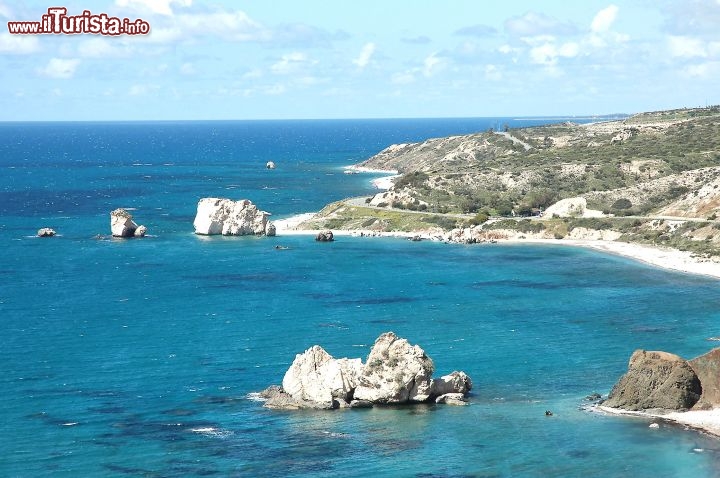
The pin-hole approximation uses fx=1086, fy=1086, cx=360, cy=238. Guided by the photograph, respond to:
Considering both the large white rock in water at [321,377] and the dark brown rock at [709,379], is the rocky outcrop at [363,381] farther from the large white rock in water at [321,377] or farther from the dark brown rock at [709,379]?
the dark brown rock at [709,379]

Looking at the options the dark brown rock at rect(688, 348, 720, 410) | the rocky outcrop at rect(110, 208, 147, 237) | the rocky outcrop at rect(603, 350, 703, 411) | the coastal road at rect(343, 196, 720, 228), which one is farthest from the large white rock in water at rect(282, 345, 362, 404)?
the rocky outcrop at rect(110, 208, 147, 237)

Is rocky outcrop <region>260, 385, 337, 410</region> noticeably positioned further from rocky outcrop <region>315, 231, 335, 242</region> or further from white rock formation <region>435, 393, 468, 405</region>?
rocky outcrop <region>315, 231, 335, 242</region>

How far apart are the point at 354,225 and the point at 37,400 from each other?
10062 cm

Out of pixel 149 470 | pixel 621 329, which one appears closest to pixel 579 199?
pixel 621 329

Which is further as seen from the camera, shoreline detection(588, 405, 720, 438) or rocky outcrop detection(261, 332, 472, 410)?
rocky outcrop detection(261, 332, 472, 410)

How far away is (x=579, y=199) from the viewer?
171000mm

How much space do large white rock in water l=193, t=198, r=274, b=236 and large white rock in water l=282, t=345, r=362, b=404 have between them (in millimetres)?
92290

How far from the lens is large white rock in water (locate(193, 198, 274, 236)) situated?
6452 inches

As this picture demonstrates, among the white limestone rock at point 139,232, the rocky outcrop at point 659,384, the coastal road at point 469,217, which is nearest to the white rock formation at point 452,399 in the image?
the rocky outcrop at point 659,384

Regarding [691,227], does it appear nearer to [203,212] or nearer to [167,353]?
[203,212]

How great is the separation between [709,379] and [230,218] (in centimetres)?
10443

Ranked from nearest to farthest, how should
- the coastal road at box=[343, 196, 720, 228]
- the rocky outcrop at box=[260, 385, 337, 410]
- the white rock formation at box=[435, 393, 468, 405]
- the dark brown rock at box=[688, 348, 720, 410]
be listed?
1. the dark brown rock at box=[688, 348, 720, 410]
2. the rocky outcrop at box=[260, 385, 337, 410]
3. the white rock formation at box=[435, 393, 468, 405]
4. the coastal road at box=[343, 196, 720, 228]

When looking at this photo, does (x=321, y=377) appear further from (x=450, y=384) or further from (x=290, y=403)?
(x=450, y=384)

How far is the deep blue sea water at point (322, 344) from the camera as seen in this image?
61.9 m
